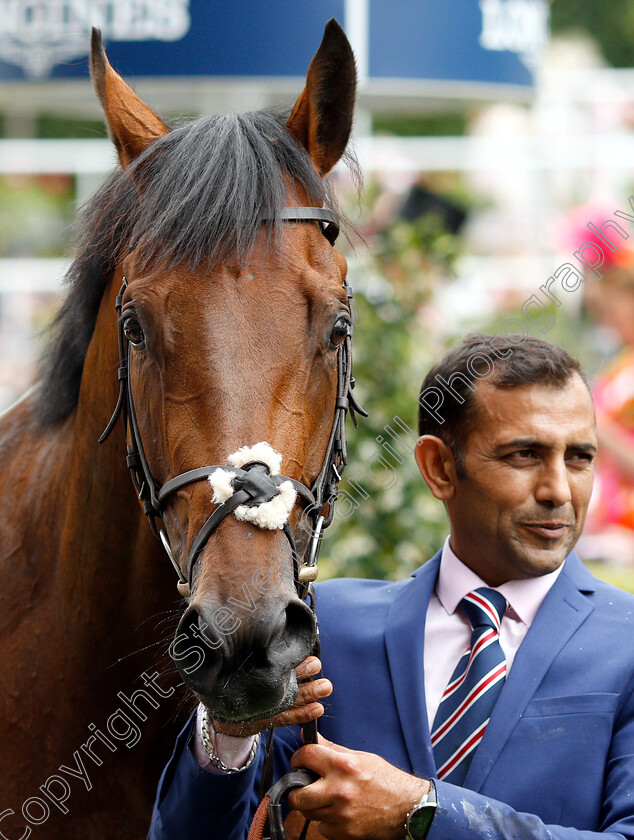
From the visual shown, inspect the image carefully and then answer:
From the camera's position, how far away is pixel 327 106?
235 centimetres

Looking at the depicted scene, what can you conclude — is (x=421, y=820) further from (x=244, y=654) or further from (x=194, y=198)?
(x=194, y=198)

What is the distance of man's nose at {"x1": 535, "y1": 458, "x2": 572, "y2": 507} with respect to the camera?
2109 millimetres

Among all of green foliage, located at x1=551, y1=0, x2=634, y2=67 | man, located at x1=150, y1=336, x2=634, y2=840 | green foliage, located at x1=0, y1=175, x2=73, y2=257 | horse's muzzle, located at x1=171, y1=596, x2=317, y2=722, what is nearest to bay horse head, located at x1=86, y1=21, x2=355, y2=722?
horse's muzzle, located at x1=171, y1=596, x2=317, y2=722

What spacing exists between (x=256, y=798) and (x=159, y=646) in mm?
423

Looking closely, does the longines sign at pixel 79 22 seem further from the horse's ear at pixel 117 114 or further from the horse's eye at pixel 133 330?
the horse's eye at pixel 133 330

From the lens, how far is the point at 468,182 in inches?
514

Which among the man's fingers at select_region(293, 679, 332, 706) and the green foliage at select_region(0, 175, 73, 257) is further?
the green foliage at select_region(0, 175, 73, 257)

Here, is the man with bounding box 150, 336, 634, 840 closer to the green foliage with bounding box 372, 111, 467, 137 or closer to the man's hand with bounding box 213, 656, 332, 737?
the man's hand with bounding box 213, 656, 332, 737

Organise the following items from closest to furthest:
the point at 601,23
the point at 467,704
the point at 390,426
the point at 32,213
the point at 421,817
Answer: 1. the point at 421,817
2. the point at 467,704
3. the point at 390,426
4. the point at 32,213
5. the point at 601,23

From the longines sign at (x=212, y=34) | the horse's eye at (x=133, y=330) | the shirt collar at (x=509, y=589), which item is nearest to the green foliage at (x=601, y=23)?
the longines sign at (x=212, y=34)

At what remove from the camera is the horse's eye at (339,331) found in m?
2.11

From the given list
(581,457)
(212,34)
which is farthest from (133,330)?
(212,34)

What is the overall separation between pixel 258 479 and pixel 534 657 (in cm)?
71

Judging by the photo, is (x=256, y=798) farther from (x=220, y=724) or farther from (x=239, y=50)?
(x=239, y=50)
